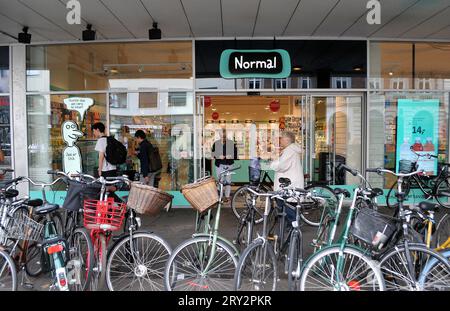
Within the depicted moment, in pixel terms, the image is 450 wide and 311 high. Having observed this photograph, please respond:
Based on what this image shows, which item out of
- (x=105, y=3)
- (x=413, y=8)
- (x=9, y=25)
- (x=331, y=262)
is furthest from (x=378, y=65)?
(x=9, y=25)

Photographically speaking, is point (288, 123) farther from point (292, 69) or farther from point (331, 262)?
point (331, 262)

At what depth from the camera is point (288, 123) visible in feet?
35.1

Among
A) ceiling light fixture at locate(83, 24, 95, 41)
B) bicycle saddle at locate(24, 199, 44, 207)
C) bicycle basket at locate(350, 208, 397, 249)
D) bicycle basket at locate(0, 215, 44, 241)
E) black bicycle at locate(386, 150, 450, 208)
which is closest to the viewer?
bicycle basket at locate(350, 208, 397, 249)

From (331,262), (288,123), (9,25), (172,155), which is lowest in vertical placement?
(331,262)

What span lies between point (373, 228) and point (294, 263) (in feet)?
2.62

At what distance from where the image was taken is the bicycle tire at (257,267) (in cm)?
332

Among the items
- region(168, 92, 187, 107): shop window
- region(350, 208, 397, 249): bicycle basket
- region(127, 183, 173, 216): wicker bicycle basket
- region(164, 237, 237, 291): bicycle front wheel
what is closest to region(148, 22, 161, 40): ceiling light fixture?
region(168, 92, 187, 107): shop window

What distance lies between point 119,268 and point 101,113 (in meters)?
5.25

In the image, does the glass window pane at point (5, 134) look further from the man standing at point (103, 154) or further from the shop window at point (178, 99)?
the shop window at point (178, 99)

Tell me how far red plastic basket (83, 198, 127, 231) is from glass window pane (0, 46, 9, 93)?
6.11m

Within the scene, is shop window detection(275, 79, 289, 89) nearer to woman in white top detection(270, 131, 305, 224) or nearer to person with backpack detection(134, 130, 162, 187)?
person with backpack detection(134, 130, 162, 187)

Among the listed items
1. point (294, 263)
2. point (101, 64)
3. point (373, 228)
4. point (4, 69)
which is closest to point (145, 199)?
point (294, 263)

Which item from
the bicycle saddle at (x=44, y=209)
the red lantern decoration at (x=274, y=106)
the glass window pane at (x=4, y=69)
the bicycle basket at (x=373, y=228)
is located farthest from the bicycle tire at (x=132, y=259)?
the red lantern decoration at (x=274, y=106)

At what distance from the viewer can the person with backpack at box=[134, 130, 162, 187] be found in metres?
7.94
